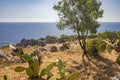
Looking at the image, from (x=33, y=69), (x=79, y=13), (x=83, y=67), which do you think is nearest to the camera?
(x=33, y=69)

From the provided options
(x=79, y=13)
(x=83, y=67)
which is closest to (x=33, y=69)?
(x=83, y=67)

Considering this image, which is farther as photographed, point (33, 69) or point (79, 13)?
point (79, 13)

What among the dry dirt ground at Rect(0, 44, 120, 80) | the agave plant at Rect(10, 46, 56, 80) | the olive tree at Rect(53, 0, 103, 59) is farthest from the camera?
the olive tree at Rect(53, 0, 103, 59)

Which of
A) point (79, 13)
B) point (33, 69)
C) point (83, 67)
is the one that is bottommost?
point (83, 67)

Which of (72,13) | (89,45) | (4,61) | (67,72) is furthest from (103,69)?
(4,61)

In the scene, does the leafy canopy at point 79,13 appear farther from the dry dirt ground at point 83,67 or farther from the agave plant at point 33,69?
the agave plant at point 33,69

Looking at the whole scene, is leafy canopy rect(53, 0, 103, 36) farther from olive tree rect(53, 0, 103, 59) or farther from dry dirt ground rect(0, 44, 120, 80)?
dry dirt ground rect(0, 44, 120, 80)

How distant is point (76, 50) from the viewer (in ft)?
67.5

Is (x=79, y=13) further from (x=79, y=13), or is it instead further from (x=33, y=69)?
(x=33, y=69)

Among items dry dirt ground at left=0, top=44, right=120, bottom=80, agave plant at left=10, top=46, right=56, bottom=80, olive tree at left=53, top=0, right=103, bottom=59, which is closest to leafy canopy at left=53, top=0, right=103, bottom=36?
olive tree at left=53, top=0, right=103, bottom=59

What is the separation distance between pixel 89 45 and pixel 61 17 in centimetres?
362

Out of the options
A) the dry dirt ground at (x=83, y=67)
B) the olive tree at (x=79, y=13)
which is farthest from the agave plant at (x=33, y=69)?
the olive tree at (x=79, y=13)

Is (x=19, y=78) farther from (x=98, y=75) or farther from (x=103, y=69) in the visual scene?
(x=103, y=69)

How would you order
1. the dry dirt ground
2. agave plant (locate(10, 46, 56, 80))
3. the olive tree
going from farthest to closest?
the olive tree, the dry dirt ground, agave plant (locate(10, 46, 56, 80))
